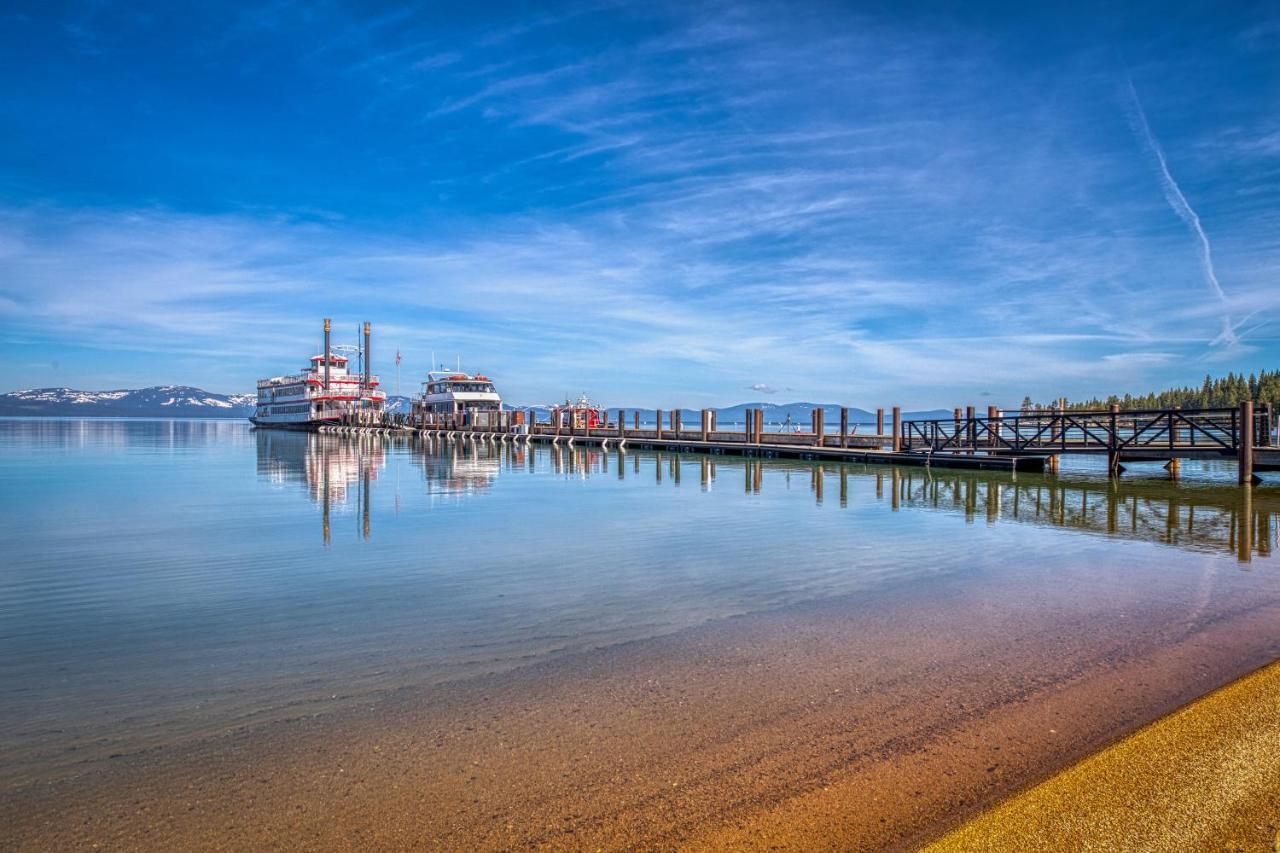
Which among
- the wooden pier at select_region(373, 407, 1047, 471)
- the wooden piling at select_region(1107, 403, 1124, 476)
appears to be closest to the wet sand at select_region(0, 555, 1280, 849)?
the wooden piling at select_region(1107, 403, 1124, 476)

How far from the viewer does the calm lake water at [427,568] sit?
623 cm

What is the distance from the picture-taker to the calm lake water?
20.4 ft

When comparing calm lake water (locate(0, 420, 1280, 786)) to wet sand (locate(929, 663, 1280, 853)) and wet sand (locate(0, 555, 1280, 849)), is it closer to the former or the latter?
Result: wet sand (locate(0, 555, 1280, 849))

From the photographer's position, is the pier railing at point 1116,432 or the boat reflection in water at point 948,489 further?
the pier railing at point 1116,432

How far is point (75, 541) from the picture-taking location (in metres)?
13.3

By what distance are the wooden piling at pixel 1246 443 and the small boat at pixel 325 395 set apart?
8145cm

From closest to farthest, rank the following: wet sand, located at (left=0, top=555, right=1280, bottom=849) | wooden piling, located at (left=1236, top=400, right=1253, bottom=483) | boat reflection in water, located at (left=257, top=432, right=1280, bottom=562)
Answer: wet sand, located at (left=0, top=555, right=1280, bottom=849), boat reflection in water, located at (left=257, top=432, right=1280, bottom=562), wooden piling, located at (left=1236, top=400, right=1253, bottom=483)

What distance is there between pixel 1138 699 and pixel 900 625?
96.8 inches

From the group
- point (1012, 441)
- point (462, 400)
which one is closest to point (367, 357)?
point (462, 400)

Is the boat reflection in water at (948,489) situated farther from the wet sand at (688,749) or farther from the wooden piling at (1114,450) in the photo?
the wet sand at (688,749)

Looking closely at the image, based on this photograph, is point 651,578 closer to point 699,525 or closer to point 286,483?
point 699,525

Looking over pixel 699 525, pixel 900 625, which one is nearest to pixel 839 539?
pixel 699 525

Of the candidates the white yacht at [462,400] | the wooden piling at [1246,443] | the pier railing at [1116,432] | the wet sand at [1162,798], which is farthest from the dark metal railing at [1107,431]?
the white yacht at [462,400]

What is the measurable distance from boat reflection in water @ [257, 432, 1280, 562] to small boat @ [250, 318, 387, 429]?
52.7 metres
